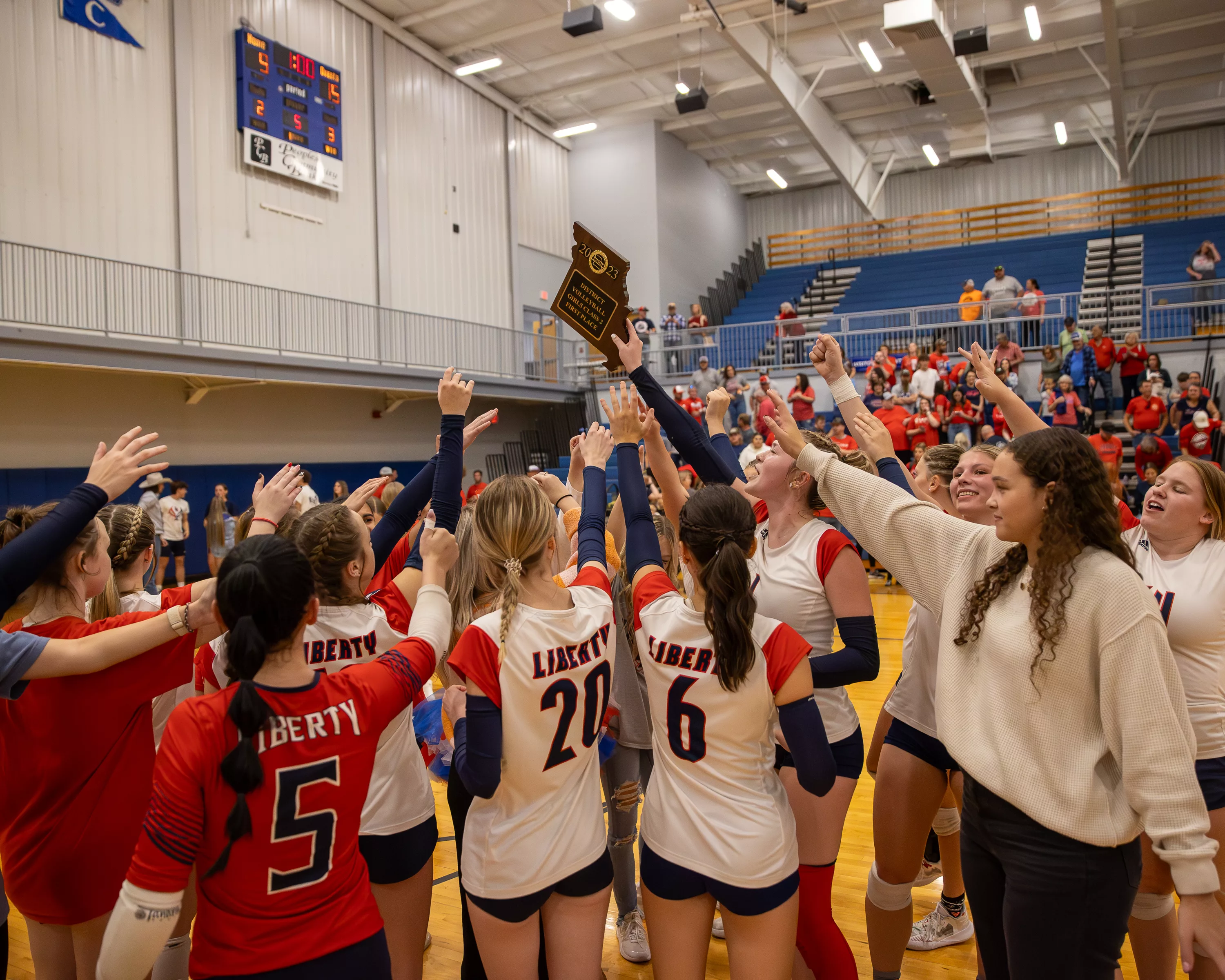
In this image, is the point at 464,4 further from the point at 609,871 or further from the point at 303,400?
the point at 609,871

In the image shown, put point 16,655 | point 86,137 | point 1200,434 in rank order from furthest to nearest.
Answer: point 86,137
point 1200,434
point 16,655

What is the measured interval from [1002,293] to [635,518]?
50.0ft

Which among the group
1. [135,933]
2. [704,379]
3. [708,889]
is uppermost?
[704,379]

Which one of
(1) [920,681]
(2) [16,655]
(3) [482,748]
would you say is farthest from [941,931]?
(2) [16,655]

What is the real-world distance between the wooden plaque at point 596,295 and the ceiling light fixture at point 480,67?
14.6 metres

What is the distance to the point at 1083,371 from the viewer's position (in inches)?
482

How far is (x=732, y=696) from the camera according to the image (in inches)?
71.9

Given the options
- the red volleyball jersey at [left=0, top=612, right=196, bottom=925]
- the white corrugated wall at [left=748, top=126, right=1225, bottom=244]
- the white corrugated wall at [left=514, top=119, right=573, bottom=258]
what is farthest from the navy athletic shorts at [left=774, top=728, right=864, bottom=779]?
the white corrugated wall at [left=748, top=126, right=1225, bottom=244]

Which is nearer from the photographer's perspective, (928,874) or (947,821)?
(947,821)

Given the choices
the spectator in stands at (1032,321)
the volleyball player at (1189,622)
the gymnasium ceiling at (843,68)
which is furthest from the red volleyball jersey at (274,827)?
the spectator in stands at (1032,321)

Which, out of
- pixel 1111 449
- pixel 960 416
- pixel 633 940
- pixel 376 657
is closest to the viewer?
pixel 376 657

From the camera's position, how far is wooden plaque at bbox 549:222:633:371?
2596 mm

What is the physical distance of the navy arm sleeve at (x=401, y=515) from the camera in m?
2.55

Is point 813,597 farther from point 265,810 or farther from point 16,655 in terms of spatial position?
point 16,655
